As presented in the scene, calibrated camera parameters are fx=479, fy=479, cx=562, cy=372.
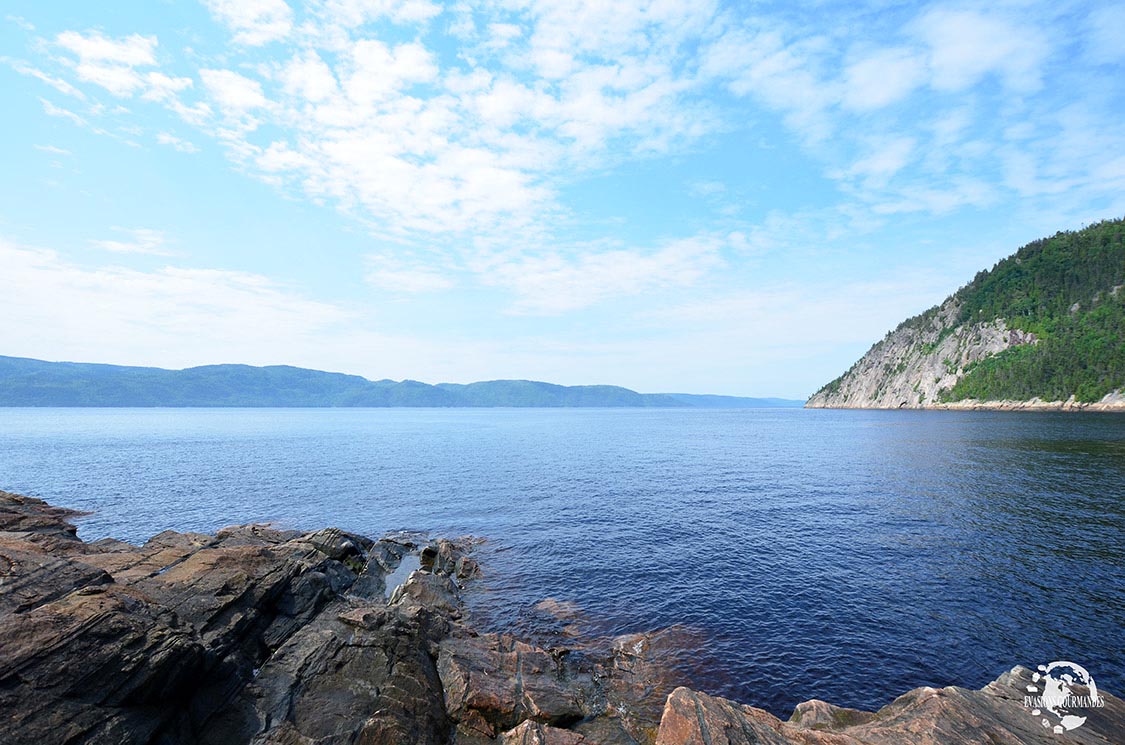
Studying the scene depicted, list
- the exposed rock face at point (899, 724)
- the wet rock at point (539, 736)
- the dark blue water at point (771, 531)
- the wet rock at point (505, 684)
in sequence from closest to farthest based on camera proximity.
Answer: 1. the exposed rock face at point (899, 724)
2. the wet rock at point (539, 736)
3. the wet rock at point (505, 684)
4. the dark blue water at point (771, 531)

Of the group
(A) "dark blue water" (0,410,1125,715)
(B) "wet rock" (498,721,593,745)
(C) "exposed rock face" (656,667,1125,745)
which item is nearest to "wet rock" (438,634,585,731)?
(B) "wet rock" (498,721,593,745)

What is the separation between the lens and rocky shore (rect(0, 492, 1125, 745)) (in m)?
13.8

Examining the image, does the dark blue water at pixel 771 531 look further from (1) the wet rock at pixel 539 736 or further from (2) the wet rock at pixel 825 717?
(1) the wet rock at pixel 539 736

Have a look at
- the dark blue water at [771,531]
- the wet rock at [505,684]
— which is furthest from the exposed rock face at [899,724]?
the wet rock at [505,684]

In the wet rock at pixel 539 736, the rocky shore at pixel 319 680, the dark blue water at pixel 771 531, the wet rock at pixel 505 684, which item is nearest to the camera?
the rocky shore at pixel 319 680

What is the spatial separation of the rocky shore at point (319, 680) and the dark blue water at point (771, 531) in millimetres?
4577

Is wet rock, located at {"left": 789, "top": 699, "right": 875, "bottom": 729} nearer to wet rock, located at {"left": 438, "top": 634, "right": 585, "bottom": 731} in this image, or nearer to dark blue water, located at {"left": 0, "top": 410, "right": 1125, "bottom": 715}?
dark blue water, located at {"left": 0, "top": 410, "right": 1125, "bottom": 715}

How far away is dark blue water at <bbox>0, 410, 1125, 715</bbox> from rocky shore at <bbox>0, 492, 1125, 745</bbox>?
4.58 meters

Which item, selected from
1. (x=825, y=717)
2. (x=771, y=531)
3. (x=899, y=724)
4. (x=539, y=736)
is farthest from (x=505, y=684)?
(x=771, y=531)

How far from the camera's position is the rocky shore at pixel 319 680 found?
13.8 metres

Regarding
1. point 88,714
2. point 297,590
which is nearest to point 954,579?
point 297,590

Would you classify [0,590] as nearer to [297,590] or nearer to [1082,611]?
[297,590]

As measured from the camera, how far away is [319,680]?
18297mm

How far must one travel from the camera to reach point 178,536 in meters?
34.4
